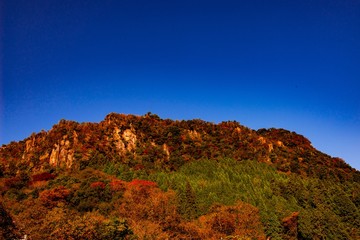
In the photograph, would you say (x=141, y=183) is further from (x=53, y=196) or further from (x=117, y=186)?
(x=53, y=196)

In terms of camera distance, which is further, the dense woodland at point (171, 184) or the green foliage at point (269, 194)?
the green foliage at point (269, 194)

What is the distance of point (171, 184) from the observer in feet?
213

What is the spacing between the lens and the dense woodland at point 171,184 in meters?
42.4

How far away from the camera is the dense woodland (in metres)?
42.4

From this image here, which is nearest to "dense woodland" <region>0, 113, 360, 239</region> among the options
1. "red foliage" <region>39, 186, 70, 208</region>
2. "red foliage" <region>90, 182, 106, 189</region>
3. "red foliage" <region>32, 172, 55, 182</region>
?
"red foliage" <region>39, 186, 70, 208</region>

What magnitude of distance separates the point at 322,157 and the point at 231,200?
47.5 meters

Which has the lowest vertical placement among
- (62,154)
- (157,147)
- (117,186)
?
(117,186)

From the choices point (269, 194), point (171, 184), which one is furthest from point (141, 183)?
point (269, 194)

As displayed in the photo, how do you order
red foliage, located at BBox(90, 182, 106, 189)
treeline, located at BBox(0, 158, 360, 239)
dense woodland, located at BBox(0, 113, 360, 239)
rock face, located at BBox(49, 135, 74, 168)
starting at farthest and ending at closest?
rock face, located at BBox(49, 135, 74, 168), red foliage, located at BBox(90, 182, 106, 189), treeline, located at BBox(0, 158, 360, 239), dense woodland, located at BBox(0, 113, 360, 239)

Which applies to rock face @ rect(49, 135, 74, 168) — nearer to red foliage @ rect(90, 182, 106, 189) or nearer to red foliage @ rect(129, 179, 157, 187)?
red foliage @ rect(90, 182, 106, 189)

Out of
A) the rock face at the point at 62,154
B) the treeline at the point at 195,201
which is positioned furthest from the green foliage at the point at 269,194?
the rock face at the point at 62,154

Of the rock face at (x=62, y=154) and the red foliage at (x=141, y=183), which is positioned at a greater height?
the rock face at (x=62, y=154)

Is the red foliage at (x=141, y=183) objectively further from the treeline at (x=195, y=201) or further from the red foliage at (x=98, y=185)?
the red foliage at (x=98, y=185)

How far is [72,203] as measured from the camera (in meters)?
56.7
